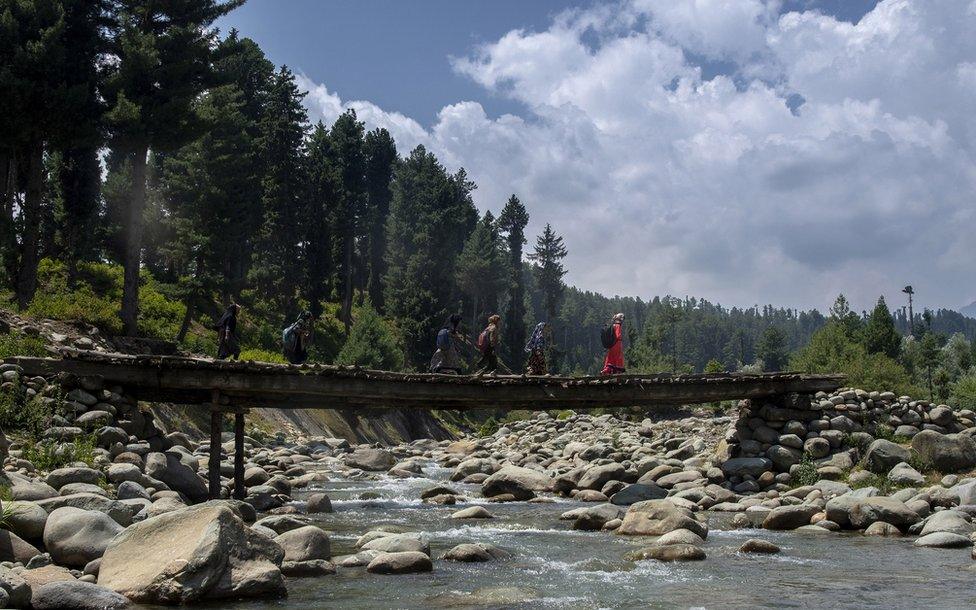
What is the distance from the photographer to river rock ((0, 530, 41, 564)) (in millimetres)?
10078

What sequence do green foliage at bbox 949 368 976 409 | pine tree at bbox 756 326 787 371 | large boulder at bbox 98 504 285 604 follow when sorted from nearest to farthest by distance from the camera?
large boulder at bbox 98 504 285 604
green foliage at bbox 949 368 976 409
pine tree at bbox 756 326 787 371

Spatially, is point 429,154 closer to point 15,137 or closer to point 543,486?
point 15,137

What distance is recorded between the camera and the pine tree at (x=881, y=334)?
8031 centimetres

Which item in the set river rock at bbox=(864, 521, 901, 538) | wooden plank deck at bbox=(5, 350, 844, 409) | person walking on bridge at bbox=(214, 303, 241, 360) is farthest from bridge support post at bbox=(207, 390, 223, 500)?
river rock at bbox=(864, 521, 901, 538)

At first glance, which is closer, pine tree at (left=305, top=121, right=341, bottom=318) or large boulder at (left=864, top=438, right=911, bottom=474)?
large boulder at (left=864, top=438, right=911, bottom=474)

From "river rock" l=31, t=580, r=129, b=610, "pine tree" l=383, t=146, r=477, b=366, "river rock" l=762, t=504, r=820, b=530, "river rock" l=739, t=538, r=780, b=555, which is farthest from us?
"pine tree" l=383, t=146, r=477, b=366

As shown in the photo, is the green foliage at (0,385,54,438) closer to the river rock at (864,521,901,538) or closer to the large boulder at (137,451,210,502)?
the large boulder at (137,451,210,502)

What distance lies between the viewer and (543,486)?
2439cm

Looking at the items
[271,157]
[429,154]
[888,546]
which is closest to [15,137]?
[888,546]

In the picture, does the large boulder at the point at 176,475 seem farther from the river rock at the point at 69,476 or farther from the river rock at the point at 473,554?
the river rock at the point at 473,554

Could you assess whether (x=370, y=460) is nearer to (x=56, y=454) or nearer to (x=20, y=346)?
(x=20, y=346)

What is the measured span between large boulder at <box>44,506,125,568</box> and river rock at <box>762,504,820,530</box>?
40.1 feet

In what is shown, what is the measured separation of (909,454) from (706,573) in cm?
1261

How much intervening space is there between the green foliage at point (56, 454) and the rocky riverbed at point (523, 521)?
0.26 ft
